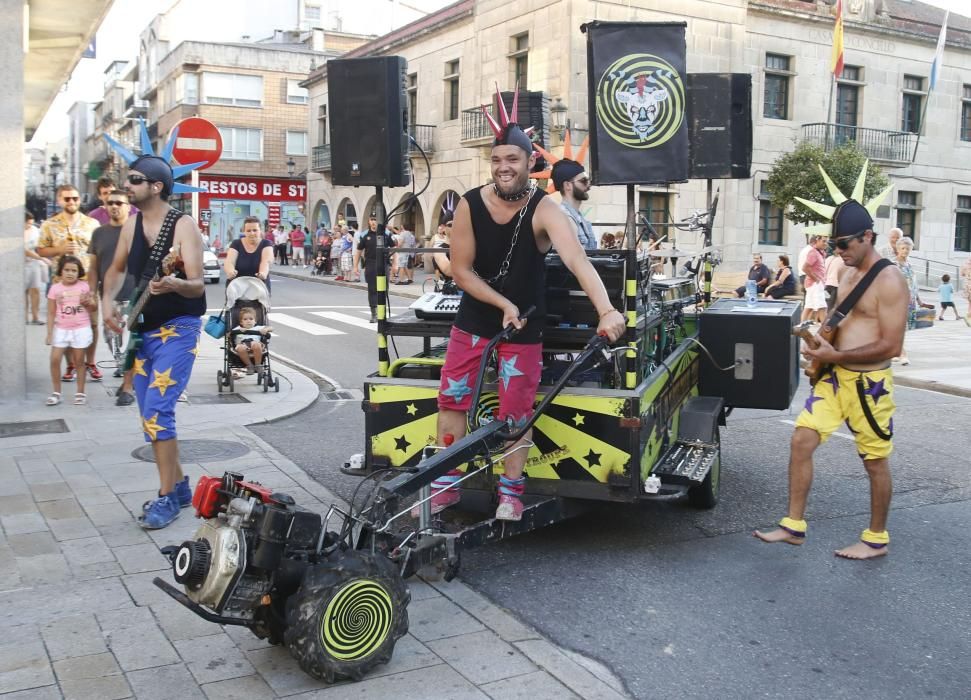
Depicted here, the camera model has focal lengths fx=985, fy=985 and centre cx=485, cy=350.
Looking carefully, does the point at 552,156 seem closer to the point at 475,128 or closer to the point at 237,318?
the point at 237,318

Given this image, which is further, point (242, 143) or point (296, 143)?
point (296, 143)

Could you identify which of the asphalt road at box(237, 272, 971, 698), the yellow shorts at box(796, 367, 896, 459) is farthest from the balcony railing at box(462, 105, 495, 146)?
the yellow shorts at box(796, 367, 896, 459)

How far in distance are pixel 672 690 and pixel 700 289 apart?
514cm

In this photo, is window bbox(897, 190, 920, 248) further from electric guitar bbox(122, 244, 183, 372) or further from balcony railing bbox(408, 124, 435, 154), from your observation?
electric guitar bbox(122, 244, 183, 372)

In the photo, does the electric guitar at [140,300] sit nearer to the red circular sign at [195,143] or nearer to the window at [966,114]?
the red circular sign at [195,143]

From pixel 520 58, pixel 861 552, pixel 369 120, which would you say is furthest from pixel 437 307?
pixel 520 58

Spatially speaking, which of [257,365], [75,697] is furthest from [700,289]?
[75,697]

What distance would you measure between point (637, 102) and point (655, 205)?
24737 millimetres

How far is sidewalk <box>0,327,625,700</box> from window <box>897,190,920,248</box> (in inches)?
1301

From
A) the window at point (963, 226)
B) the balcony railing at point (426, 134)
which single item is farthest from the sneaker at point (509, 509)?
the window at point (963, 226)

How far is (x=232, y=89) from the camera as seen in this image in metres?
51.8

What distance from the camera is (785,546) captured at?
18.3ft

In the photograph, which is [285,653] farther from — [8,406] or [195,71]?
[195,71]

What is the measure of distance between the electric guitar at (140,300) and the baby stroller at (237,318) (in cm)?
470
